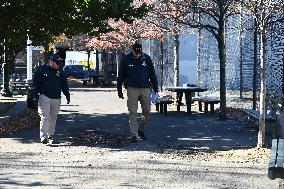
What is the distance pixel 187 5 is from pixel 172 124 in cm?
274

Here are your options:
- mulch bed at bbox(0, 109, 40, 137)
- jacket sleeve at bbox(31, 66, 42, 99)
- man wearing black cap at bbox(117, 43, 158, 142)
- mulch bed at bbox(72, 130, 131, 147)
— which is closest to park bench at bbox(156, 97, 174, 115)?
mulch bed at bbox(0, 109, 40, 137)

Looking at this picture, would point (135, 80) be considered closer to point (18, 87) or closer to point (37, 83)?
point (37, 83)

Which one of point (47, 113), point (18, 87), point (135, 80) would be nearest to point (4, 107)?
point (47, 113)

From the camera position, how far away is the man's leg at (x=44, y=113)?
11.0 metres

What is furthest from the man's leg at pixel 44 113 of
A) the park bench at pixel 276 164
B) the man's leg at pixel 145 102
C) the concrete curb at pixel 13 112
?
the park bench at pixel 276 164

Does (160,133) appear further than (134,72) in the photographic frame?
Yes

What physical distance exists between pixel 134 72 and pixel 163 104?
5.76 metres

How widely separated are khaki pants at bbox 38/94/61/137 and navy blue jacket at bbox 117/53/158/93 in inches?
48.1

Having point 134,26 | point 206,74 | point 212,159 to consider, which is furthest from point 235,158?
point 134,26

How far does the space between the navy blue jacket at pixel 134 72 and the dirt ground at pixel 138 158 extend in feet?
3.45

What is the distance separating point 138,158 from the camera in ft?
31.0

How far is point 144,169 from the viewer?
28.0 ft

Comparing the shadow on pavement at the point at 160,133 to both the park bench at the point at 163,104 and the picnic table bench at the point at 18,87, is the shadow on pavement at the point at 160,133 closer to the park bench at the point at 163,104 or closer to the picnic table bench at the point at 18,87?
the park bench at the point at 163,104

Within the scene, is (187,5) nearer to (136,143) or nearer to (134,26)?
(136,143)
